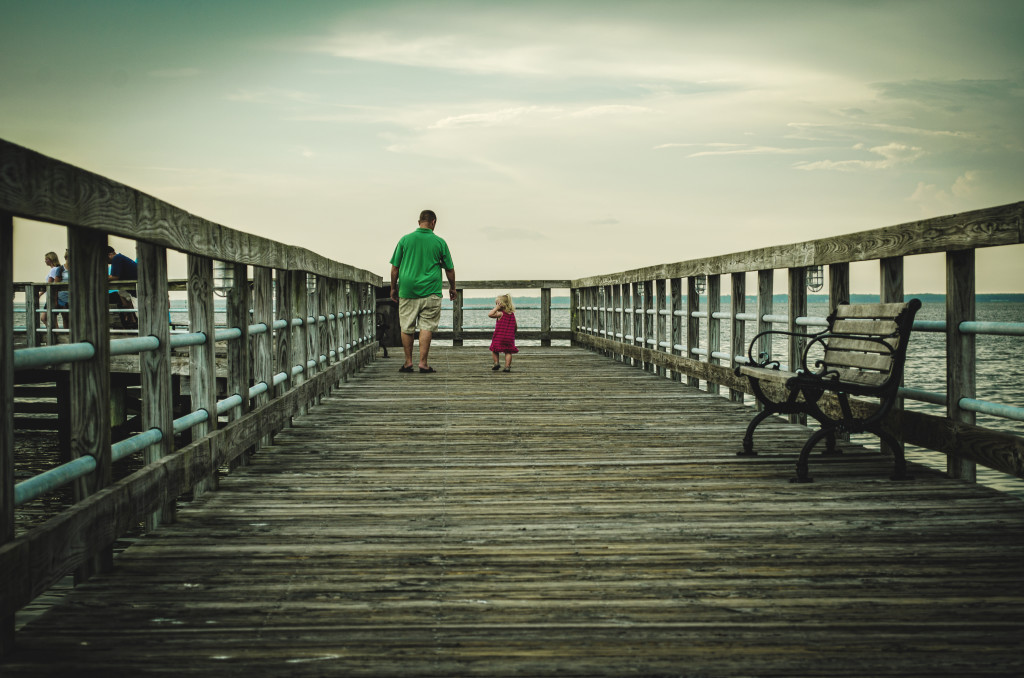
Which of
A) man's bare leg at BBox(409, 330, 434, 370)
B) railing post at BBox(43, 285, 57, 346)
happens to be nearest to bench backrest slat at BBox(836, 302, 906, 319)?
man's bare leg at BBox(409, 330, 434, 370)

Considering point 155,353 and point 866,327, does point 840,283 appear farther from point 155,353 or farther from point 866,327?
point 155,353

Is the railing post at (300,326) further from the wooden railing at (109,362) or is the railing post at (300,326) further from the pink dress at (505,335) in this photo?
the pink dress at (505,335)

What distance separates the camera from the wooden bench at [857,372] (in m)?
4.21

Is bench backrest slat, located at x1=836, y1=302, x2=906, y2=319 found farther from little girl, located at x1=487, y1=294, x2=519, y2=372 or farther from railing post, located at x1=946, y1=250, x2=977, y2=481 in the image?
little girl, located at x1=487, y1=294, x2=519, y2=372

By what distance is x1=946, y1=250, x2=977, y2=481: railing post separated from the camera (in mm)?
4207

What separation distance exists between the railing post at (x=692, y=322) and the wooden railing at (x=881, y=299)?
0.01 m

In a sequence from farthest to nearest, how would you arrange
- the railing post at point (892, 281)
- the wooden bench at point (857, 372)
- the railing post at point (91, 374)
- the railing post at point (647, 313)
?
the railing post at point (647, 313) < the railing post at point (892, 281) < the wooden bench at point (857, 372) < the railing post at point (91, 374)

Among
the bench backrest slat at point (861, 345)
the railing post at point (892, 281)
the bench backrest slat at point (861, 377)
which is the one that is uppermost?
the railing post at point (892, 281)

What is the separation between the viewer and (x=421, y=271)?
392 inches

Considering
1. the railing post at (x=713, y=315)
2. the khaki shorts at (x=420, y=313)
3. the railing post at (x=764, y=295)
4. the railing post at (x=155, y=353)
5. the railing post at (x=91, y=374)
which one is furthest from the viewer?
the khaki shorts at (x=420, y=313)

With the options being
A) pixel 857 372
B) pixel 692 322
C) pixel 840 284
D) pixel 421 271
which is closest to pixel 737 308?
pixel 692 322

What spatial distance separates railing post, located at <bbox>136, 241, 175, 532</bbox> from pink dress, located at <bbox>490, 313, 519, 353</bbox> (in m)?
7.51

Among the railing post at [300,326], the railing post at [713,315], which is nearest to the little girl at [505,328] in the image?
the railing post at [713,315]

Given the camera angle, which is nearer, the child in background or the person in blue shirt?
the person in blue shirt
